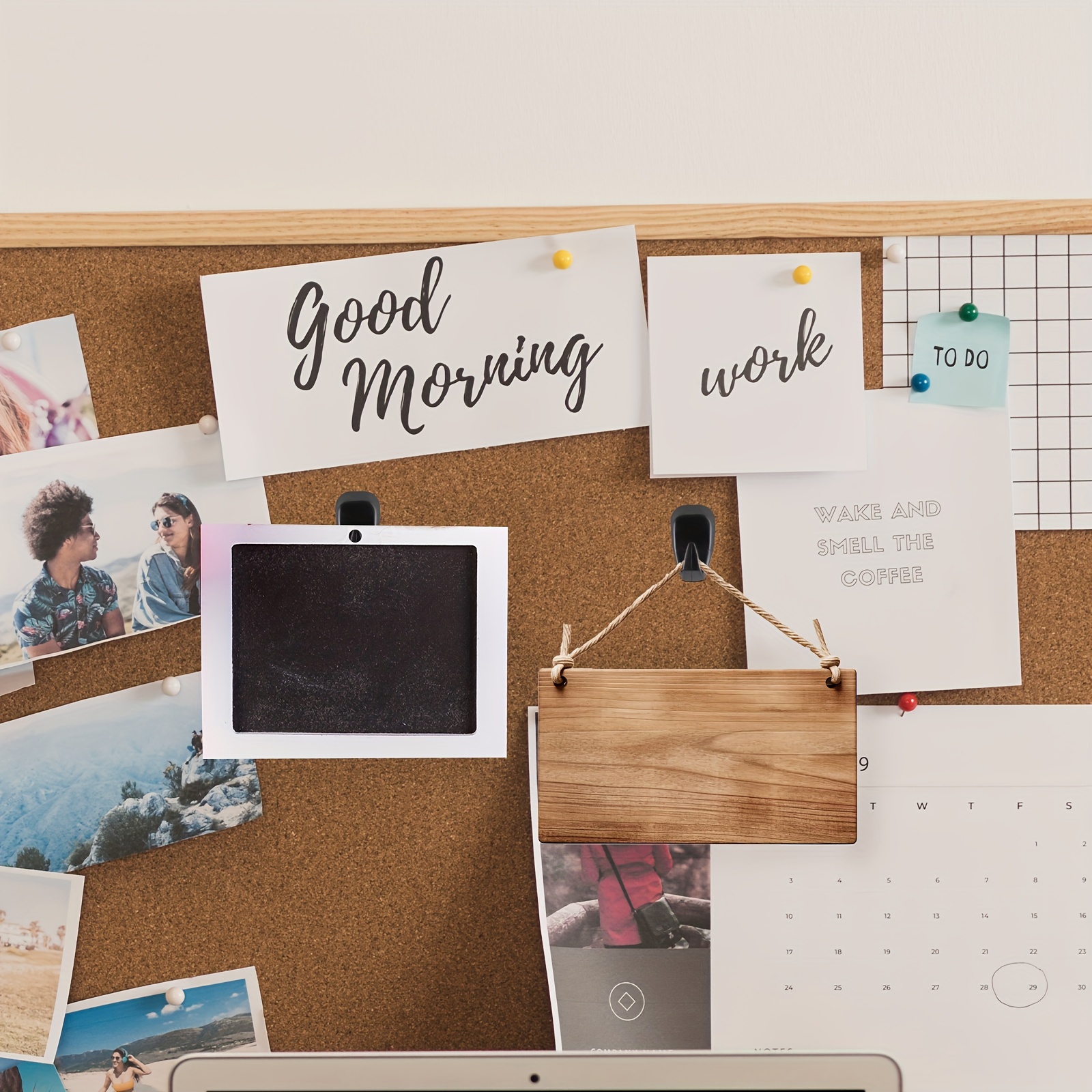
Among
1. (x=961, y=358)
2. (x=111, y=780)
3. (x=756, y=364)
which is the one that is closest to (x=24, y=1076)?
(x=111, y=780)

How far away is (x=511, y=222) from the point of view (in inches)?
22.4

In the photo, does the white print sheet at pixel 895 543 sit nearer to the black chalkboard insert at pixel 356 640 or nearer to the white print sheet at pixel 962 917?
the white print sheet at pixel 962 917

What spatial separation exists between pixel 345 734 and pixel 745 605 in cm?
27

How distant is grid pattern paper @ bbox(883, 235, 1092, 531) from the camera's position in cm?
58

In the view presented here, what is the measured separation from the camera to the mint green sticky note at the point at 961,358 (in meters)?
0.58

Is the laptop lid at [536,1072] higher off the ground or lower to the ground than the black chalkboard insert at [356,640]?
lower

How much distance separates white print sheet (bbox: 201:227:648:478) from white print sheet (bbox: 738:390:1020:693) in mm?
128

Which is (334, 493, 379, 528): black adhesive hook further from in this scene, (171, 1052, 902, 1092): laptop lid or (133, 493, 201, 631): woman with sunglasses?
(171, 1052, 902, 1092): laptop lid

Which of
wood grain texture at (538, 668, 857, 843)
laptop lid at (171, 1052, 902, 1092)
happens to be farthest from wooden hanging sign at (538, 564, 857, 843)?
laptop lid at (171, 1052, 902, 1092)

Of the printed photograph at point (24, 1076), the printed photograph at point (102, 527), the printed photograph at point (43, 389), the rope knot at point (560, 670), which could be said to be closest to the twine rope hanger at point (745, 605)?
the rope knot at point (560, 670)

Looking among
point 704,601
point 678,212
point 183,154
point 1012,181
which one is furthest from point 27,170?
point 1012,181

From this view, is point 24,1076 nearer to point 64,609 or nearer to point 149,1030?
point 149,1030

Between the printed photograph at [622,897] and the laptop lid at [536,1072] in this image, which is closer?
the laptop lid at [536,1072]

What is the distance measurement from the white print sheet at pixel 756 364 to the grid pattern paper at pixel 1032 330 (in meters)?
0.03
